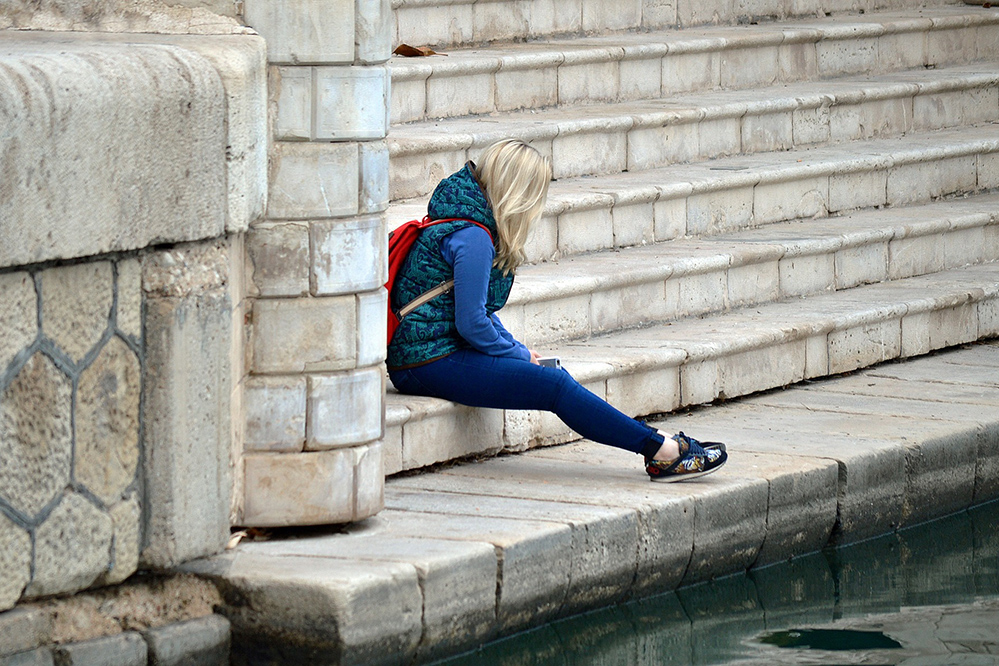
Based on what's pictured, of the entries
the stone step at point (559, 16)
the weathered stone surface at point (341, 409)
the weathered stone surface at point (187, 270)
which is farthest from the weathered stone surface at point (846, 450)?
the stone step at point (559, 16)

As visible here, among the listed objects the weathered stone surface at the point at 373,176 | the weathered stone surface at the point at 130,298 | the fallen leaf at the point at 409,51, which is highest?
the fallen leaf at the point at 409,51

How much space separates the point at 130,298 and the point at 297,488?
821mm

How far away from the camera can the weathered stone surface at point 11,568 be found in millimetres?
4273

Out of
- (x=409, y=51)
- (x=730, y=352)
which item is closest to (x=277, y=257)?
(x=730, y=352)

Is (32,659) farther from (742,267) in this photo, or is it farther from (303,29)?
(742,267)

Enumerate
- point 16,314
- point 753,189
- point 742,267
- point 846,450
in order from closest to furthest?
point 16,314 → point 846,450 → point 742,267 → point 753,189

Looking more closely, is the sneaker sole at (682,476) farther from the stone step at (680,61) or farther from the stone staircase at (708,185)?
the stone step at (680,61)

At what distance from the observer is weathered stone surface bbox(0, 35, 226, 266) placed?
413 centimetres

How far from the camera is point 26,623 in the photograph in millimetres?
4340

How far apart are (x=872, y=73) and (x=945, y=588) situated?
5218mm

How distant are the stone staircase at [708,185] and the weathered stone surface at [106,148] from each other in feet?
4.54

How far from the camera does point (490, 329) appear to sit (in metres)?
5.77

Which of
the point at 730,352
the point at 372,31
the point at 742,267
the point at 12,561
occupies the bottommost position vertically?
the point at 730,352

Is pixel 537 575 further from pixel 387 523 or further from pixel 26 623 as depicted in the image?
pixel 26 623
